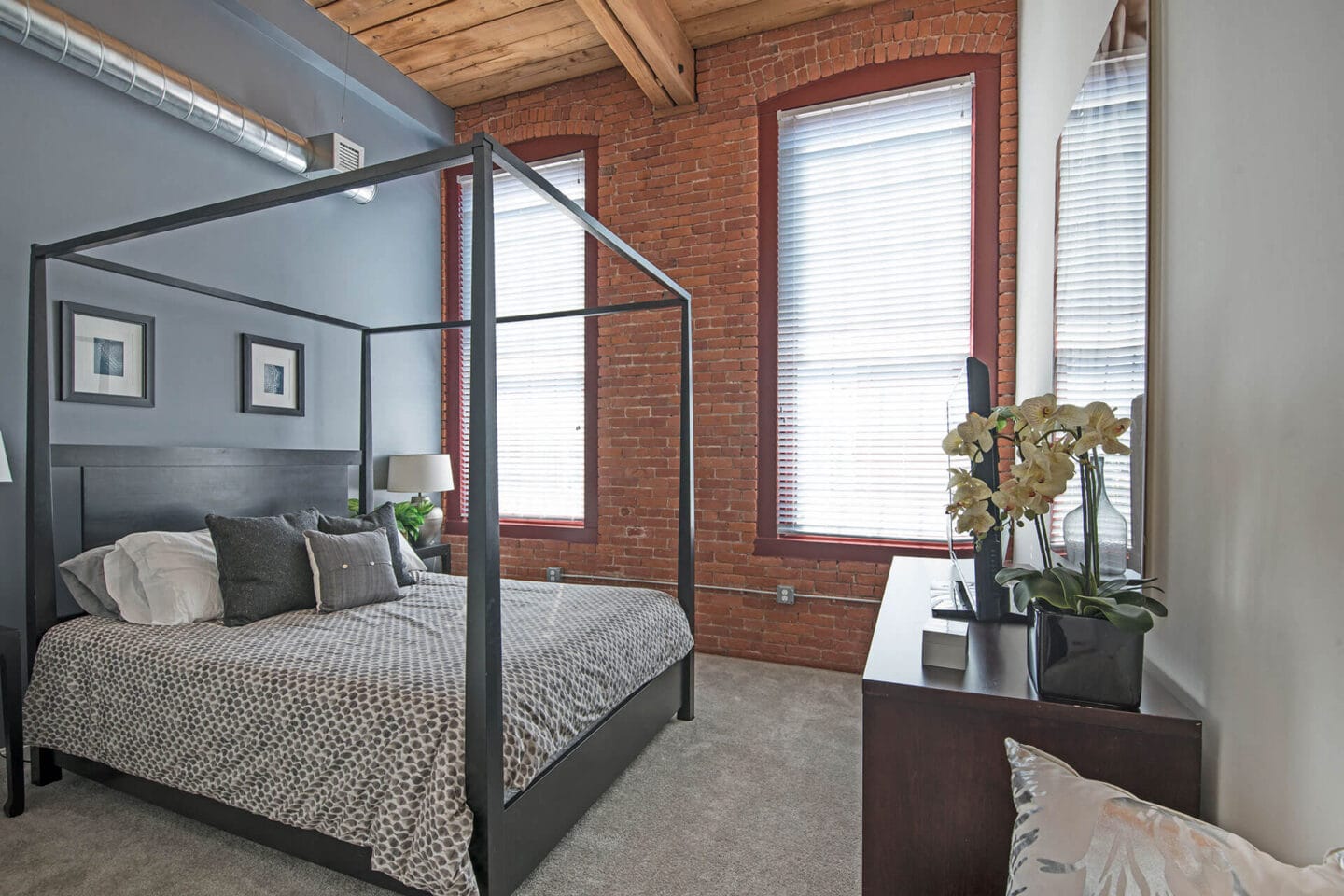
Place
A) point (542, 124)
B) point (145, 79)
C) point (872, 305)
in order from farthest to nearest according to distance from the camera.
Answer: point (542, 124) → point (872, 305) → point (145, 79)

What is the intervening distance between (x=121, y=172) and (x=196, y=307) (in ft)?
2.03

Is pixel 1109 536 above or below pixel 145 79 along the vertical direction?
below

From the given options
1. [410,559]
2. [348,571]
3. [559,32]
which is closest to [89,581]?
[348,571]

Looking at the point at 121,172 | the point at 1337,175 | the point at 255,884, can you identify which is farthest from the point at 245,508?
the point at 1337,175

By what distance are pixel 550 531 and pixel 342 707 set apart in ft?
8.86

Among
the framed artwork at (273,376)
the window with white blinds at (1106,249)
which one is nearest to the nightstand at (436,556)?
the framed artwork at (273,376)

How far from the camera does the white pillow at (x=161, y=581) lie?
2.45m

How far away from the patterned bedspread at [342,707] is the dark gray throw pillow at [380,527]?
48 centimetres

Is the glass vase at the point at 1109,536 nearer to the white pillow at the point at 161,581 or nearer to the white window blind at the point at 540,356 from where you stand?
the white pillow at the point at 161,581

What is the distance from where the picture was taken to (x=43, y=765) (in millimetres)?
2418

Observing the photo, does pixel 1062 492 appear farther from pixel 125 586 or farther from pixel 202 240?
pixel 202 240

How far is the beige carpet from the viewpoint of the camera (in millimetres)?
1904

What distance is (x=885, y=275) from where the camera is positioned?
3.78 m

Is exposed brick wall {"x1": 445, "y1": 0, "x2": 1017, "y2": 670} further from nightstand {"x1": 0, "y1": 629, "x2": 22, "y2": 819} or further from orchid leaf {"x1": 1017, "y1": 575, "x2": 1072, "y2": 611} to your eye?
nightstand {"x1": 0, "y1": 629, "x2": 22, "y2": 819}
